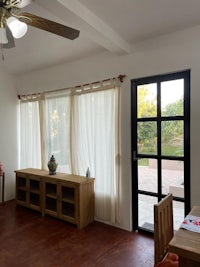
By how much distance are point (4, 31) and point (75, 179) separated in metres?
2.18

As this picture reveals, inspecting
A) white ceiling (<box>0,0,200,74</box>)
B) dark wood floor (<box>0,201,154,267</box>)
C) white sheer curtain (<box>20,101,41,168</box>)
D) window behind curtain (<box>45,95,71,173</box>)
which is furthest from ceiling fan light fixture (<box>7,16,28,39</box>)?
white sheer curtain (<box>20,101,41,168</box>)

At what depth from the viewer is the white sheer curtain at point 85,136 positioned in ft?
9.86

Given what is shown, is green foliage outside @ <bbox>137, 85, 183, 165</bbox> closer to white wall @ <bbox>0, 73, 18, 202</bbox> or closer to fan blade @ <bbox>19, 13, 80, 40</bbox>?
fan blade @ <bbox>19, 13, 80, 40</bbox>

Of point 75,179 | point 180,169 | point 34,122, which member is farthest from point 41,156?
point 180,169

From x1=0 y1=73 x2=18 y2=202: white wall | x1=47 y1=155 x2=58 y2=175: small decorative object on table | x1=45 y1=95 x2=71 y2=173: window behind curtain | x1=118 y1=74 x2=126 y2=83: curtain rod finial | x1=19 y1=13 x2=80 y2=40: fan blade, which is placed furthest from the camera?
x1=0 y1=73 x2=18 y2=202: white wall

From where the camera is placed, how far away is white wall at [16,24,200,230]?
2.35m

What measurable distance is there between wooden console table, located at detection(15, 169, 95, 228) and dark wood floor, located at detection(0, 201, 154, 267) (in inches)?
5.6

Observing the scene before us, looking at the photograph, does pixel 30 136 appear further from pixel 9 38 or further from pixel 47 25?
pixel 47 25

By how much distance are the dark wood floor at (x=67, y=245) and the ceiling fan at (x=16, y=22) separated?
219 centimetres

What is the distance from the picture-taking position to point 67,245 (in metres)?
2.53

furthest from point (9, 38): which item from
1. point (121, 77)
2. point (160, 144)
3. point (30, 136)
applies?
point (30, 136)

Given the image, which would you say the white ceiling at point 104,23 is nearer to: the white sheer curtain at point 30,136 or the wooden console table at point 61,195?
the white sheer curtain at point 30,136

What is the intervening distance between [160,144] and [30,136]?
265 centimetres

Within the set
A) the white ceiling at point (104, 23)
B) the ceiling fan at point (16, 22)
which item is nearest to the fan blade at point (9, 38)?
the ceiling fan at point (16, 22)
